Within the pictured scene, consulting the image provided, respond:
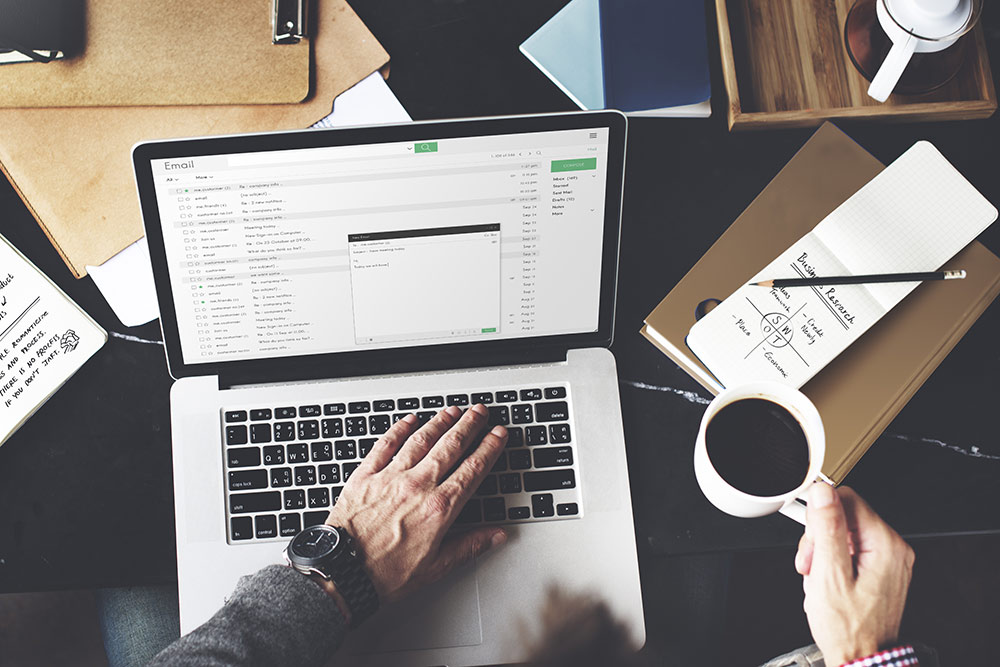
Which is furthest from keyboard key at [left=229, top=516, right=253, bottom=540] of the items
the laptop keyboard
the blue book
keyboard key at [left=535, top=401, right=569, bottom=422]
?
the blue book

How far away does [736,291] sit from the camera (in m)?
0.84

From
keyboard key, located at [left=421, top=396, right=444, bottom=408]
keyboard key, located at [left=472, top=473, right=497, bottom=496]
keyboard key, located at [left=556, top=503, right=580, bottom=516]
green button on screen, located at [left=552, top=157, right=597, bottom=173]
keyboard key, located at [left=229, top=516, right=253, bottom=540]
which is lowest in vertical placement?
keyboard key, located at [left=229, top=516, right=253, bottom=540]

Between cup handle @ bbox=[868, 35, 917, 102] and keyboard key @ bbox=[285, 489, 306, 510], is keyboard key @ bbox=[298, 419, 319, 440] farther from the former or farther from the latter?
cup handle @ bbox=[868, 35, 917, 102]

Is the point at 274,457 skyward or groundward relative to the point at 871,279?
groundward

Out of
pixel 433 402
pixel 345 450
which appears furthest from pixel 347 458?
pixel 433 402

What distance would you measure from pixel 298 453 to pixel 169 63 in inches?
18.9

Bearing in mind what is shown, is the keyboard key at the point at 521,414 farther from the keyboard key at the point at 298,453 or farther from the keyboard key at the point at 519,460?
the keyboard key at the point at 298,453

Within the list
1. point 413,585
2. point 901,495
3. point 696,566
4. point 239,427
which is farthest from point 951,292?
point 239,427

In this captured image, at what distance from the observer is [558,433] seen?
83 cm

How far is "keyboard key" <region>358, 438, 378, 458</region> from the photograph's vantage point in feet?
2.75

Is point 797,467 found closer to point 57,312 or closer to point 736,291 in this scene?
point 736,291

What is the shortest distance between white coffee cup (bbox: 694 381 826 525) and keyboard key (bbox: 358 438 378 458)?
13.4 inches

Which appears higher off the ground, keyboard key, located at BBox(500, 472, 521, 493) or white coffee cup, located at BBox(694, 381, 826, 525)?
white coffee cup, located at BBox(694, 381, 826, 525)

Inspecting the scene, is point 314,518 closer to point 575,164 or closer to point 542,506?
point 542,506
